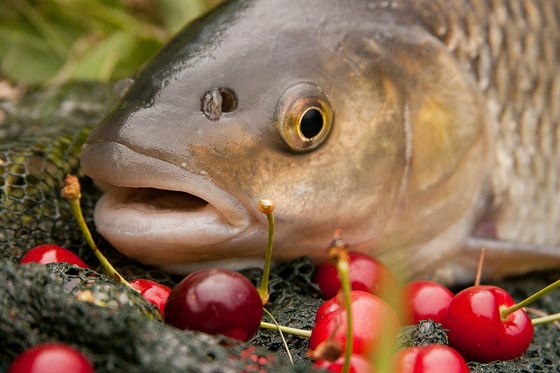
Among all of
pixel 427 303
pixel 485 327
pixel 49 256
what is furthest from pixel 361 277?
pixel 49 256

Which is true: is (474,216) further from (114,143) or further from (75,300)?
(75,300)

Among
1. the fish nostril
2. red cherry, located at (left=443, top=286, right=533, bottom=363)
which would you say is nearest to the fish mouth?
the fish nostril

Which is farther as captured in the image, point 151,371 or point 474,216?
point 474,216

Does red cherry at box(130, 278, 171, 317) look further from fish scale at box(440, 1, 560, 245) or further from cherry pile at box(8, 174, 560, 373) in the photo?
fish scale at box(440, 1, 560, 245)

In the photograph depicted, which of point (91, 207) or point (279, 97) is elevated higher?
point (279, 97)

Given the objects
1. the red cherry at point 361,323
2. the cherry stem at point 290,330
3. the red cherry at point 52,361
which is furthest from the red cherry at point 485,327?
the red cherry at point 52,361

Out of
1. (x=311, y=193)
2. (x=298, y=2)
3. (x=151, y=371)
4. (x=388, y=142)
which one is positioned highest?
(x=298, y=2)

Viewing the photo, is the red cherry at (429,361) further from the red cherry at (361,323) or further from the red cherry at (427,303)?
the red cherry at (427,303)

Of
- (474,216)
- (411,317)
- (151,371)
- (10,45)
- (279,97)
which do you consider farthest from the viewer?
(10,45)

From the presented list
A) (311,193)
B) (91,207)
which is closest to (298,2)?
(311,193)
